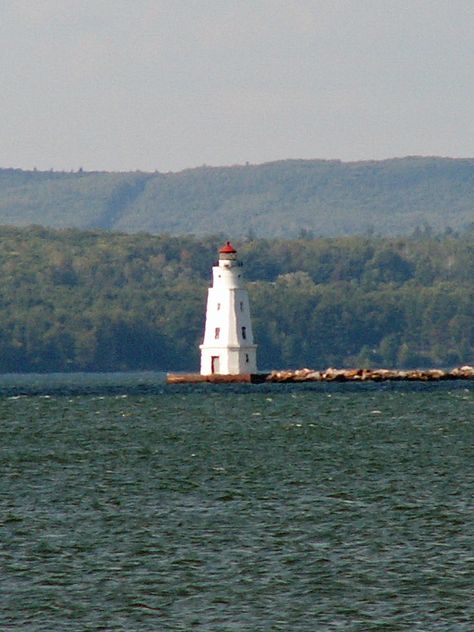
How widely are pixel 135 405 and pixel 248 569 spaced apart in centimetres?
7035

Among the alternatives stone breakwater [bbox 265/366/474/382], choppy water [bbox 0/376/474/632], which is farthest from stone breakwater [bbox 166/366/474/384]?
choppy water [bbox 0/376/474/632]

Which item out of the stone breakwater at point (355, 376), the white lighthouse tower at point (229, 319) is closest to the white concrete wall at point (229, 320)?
the white lighthouse tower at point (229, 319)

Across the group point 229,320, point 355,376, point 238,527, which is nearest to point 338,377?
point 355,376

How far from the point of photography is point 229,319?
115m

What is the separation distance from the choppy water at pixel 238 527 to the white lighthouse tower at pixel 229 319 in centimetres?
3102

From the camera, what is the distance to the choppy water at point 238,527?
1368 inches

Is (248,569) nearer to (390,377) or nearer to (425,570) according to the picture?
(425,570)

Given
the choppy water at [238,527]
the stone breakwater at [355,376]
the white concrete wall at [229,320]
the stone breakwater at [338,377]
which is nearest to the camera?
the choppy water at [238,527]

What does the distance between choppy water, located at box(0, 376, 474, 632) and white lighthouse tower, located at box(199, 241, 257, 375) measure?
31.0m

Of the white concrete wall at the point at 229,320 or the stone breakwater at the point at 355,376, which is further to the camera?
the stone breakwater at the point at 355,376

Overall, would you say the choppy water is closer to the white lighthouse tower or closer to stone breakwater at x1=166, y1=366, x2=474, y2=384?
the white lighthouse tower

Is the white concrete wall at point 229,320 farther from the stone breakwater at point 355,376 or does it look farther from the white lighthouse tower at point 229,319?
the stone breakwater at point 355,376

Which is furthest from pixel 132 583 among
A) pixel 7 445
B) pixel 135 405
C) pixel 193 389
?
pixel 193 389

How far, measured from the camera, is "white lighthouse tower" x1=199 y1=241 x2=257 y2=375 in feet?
378
